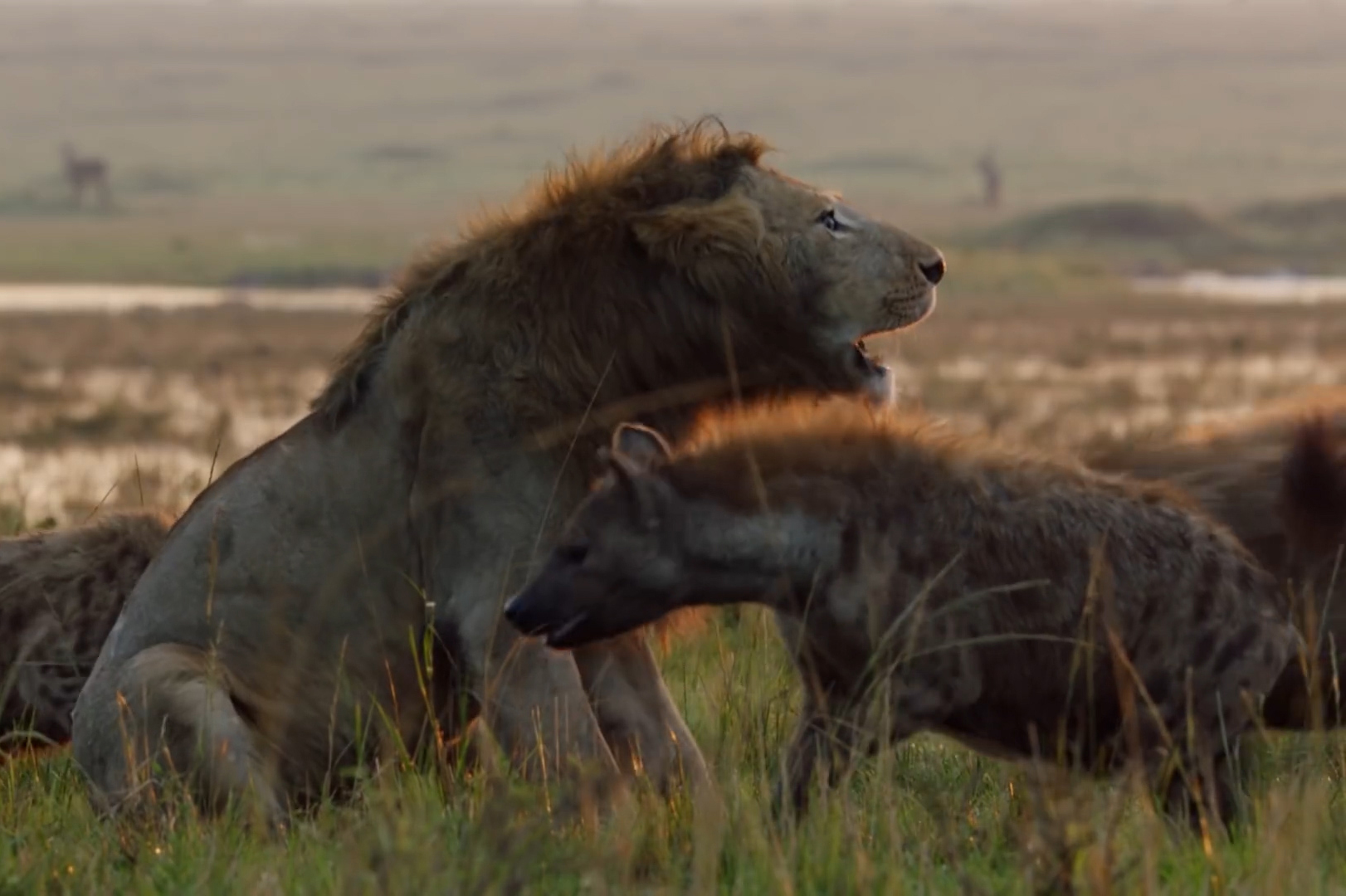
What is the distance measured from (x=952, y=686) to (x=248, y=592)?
47.5 inches

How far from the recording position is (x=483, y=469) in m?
4.36

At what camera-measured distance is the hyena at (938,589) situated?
4105mm

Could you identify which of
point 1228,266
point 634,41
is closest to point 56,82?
point 634,41

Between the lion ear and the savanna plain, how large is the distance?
487 mm

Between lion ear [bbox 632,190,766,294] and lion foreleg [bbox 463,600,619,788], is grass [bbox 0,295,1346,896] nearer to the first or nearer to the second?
lion foreleg [bbox 463,600,619,788]

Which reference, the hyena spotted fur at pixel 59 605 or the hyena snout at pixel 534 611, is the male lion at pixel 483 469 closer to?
the hyena snout at pixel 534 611

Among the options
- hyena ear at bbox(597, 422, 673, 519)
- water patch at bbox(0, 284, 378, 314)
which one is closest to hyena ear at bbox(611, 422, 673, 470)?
hyena ear at bbox(597, 422, 673, 519)

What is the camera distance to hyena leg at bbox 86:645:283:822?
425 cm

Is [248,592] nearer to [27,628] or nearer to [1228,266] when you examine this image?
[27,628]

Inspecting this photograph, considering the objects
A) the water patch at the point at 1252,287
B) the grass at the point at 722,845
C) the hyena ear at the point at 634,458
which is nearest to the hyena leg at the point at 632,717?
the grass at the point at 722,845

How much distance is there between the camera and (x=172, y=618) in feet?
14.8

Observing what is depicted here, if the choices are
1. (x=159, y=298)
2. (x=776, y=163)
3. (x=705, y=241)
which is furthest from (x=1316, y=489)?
(x=776, y=163)

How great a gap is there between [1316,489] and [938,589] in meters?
0.71

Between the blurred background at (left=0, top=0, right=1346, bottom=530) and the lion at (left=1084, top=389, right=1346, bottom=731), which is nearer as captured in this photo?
the lion at (left=1084, top=389, right=1346, bottom=731)
